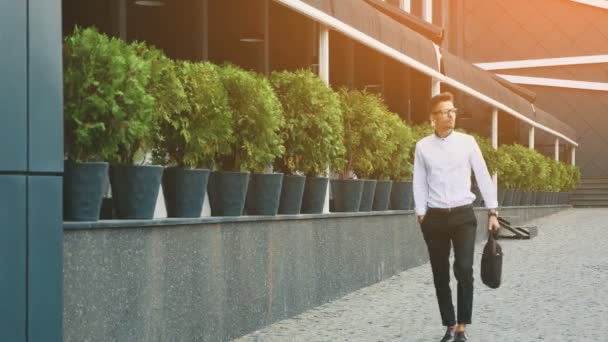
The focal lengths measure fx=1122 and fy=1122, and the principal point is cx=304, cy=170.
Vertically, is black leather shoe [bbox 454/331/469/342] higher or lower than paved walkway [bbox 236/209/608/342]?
higher

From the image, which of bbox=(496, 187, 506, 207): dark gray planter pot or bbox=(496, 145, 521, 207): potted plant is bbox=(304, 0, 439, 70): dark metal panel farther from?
bbox=(496, 187, 506, 207): dark gray planter pot

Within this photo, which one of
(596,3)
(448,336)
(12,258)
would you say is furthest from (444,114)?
(596,3)

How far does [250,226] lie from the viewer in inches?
349

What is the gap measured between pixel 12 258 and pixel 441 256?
3.80m

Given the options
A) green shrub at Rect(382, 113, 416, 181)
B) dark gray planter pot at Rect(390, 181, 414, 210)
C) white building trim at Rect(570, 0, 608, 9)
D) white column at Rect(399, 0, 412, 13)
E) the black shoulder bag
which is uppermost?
white building trim at Rect(570, 0, 608, 9)

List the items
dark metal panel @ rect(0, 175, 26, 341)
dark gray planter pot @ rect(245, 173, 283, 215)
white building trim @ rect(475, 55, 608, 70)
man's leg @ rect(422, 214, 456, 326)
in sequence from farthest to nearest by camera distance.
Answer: white building trim @ rect(475, 55, 608, 70) → dark gray planter pot @ rect(245, 173, 283, 215) → man's leg @ rect(422, 214, 456, 326) → dark metal panel @ rect(0, 175, 26, 341)

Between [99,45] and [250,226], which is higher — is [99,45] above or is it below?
above

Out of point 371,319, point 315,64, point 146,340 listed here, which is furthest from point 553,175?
point 146,340

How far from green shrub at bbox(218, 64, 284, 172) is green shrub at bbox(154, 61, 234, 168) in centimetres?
40

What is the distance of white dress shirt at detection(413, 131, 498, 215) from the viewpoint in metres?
8.11

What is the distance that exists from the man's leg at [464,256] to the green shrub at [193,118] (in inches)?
72.7

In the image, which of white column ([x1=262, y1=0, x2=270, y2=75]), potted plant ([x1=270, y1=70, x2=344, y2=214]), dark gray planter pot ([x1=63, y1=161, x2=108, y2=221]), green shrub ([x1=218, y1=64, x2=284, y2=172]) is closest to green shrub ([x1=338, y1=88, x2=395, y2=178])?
potted plant ([x1=270, y1=70, x2=344, y2=214])

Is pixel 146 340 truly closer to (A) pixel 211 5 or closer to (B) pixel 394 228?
(B) pixel 394 228

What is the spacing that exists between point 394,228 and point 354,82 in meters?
6.70
